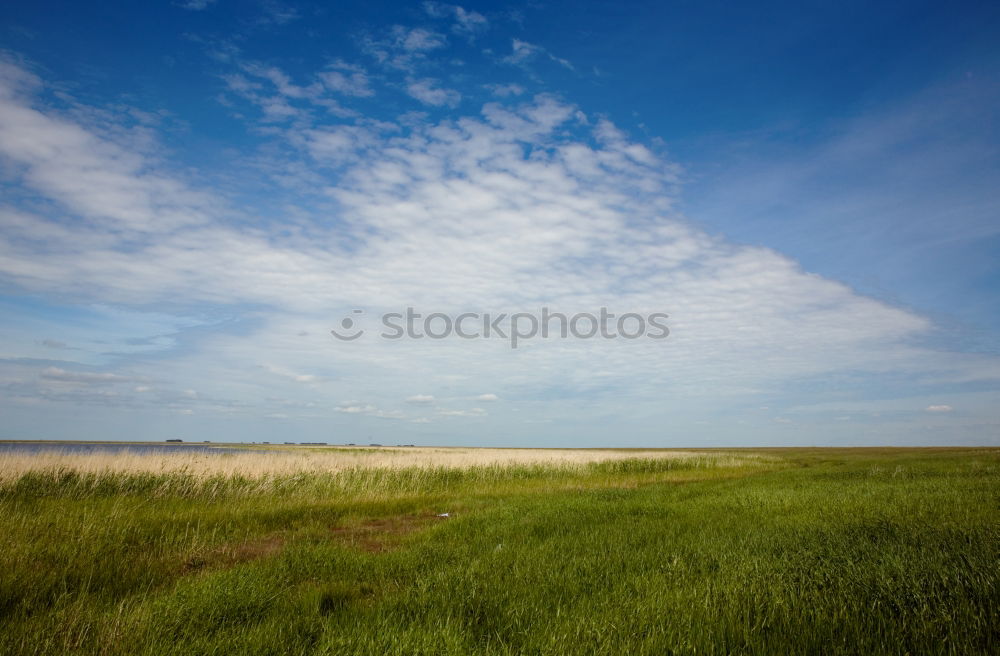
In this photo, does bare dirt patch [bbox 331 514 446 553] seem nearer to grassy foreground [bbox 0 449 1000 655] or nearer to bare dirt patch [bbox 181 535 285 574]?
grassy foreground [bbox 0 449 1000 655]

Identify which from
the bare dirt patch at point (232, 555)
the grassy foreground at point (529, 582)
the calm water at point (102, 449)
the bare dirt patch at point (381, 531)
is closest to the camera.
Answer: the grassy foreground at point (529, 582)

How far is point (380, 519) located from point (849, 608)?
9.80m

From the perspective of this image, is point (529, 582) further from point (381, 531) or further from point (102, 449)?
point (102, 449)

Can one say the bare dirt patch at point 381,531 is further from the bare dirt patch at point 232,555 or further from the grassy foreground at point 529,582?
the bare dirt patch at point 232,555

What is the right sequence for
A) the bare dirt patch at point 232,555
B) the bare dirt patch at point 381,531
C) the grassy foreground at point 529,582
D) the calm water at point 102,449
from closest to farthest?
the grassy foreground at point 529,582
the bare dirt patch at point 232,555
the bare dirt patch at point 381,531
the calm water at point 102,449

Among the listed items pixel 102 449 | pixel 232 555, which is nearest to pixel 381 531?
pixel 232 555

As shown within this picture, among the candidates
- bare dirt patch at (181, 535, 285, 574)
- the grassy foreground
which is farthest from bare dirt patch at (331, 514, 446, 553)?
bare dirt patch at (181, 535, 285, 574)

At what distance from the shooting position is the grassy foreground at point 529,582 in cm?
386

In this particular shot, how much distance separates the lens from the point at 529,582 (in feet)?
17.9

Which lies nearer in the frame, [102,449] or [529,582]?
[529,582]

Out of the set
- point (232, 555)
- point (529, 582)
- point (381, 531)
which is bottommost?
point (381, 531)

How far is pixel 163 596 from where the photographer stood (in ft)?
16.3

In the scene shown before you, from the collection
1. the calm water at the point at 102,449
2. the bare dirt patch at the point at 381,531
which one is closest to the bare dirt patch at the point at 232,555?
the bare dirt patch at the point at 381,531

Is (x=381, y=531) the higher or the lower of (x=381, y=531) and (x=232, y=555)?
the lower
